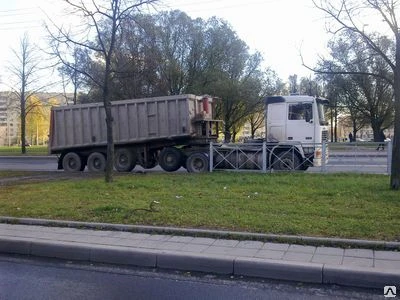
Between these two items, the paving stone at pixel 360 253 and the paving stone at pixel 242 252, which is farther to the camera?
the paving stone at pixel 242 252

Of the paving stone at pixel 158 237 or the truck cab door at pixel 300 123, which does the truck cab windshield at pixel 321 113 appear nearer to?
the truck cab door at pixel 300 123

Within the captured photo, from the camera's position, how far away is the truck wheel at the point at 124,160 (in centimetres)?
2050

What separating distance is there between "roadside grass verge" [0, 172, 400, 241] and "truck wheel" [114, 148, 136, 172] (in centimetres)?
675

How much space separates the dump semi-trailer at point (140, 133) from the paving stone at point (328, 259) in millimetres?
13240

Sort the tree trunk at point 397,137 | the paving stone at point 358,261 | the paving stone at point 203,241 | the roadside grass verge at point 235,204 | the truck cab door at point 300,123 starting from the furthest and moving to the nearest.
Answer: the truck cab door at point 300,123
the tree trunk at point 397,137
the roadside grass verge at point 235,204
the paving stone at point 203,241
the paving stone at point 358,261

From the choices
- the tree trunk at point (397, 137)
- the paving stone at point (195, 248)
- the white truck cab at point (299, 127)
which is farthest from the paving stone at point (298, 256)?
the white truck cab at point (299, 127)

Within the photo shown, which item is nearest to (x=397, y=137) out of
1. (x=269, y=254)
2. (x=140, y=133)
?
(x=269, y=254)

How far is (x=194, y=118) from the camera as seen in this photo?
1958 cm

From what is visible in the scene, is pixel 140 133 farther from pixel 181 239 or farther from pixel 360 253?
pixel 360 253

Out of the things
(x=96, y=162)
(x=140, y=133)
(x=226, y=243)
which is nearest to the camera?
(x=226, y=243)

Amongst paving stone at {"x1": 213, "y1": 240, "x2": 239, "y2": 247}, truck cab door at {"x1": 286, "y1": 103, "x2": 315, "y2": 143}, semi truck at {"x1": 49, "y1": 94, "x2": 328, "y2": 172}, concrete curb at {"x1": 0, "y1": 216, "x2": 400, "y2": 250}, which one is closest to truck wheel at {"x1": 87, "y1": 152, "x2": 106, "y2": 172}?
semi truck at {"x1": 49, "y1": 94, "x2": 328, "y2": 172}

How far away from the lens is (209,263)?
584 cm

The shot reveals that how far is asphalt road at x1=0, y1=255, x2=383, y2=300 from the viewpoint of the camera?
16.4 ft

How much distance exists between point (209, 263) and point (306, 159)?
40.0ft
